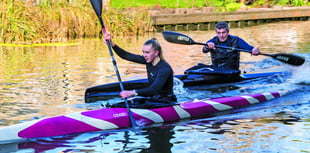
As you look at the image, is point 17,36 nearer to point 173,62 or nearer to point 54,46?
point 54,46

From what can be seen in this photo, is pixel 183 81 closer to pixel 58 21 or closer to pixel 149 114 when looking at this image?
pixel 149 114

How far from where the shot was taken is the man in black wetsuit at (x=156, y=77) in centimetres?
730

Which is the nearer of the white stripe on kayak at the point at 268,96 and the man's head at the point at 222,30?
the white stripe on kayak at the point at 268,96

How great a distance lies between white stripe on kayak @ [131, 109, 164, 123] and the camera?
296 inches

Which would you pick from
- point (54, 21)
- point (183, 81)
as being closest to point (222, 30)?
point (183, 81)

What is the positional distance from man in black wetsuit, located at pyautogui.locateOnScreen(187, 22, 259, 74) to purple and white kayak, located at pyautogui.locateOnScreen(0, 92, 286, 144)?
2.35 metres

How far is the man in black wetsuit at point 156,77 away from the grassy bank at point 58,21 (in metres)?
10.3

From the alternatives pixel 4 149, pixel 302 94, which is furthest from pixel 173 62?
pixel 4 149

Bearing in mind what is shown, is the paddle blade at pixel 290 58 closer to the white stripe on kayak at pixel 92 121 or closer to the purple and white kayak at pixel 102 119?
the purple and white kayak at pixel 102 119

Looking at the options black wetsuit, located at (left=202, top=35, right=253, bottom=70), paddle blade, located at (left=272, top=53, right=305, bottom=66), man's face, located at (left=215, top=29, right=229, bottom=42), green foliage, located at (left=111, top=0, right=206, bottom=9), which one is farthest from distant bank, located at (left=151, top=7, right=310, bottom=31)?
paddle blade, located at (left=272, top=53, right=305, bottom=66)

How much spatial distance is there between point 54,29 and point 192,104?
10.9 metres

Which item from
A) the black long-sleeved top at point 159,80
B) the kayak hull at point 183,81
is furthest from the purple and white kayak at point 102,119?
the kayak hull at point 183,81

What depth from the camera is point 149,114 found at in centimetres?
755

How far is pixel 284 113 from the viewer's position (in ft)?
26.7
